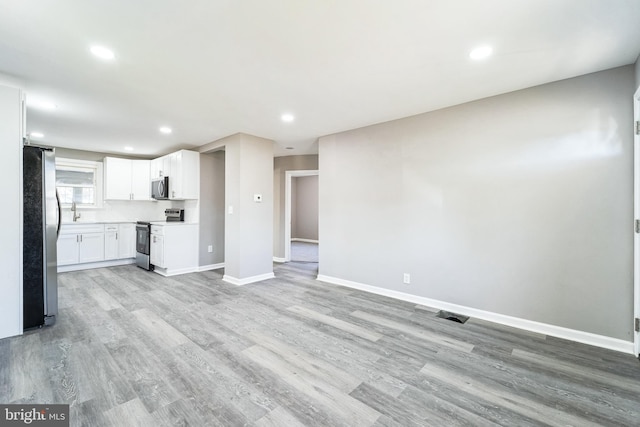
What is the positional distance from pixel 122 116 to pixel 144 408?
3.65 m

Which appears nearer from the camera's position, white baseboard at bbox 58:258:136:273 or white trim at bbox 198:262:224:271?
white baseboard at bbox 58:258:136:273

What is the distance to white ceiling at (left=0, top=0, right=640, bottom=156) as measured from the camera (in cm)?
173

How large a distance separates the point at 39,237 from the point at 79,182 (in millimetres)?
3800

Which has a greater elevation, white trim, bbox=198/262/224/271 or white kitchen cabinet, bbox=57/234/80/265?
white kitchen cabinet, bbox=57/234/80/265

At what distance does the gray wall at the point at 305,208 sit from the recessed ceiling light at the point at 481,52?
8.19 meters

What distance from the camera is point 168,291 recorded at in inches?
157

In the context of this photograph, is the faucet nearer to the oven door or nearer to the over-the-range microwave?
the oven door

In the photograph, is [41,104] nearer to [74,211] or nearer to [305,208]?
[74,211]

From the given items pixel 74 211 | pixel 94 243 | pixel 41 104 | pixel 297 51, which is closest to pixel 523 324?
pixel 297 51

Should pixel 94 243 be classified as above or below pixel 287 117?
below

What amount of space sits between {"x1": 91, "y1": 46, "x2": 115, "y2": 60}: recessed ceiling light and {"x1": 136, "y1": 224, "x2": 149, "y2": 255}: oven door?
3775mm

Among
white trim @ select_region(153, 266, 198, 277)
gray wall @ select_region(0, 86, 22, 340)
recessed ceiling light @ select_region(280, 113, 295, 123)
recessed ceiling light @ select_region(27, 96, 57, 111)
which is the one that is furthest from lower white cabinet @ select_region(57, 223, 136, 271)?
recessed ceiling light @ select_region(280, 113, 295, 123)

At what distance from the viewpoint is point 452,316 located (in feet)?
10.2

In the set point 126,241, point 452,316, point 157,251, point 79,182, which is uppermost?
point 79,182
